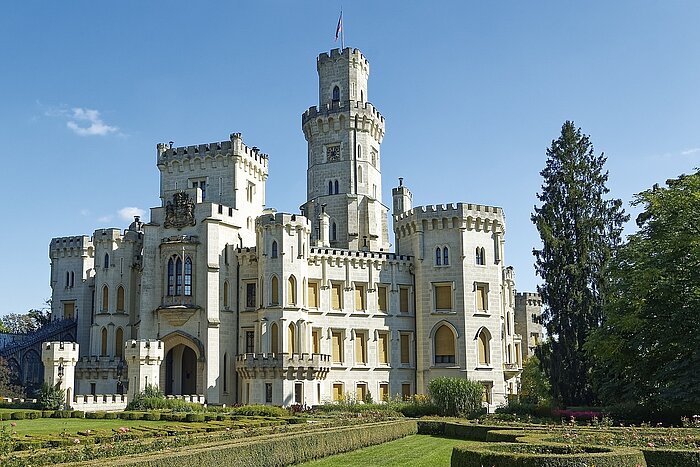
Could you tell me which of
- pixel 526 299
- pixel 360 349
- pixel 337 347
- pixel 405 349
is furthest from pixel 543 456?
pixel 526 299

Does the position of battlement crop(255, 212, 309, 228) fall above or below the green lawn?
above

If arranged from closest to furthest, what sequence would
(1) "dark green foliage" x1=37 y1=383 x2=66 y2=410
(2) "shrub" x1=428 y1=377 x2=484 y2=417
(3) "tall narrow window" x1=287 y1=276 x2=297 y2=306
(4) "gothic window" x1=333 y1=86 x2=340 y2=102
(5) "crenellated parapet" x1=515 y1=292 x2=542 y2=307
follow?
(2) "shrub" x1=428 y1=377 x2=484 y2=417, (1) "dark green foliage" x1=37 y1=383 x2=66 y2=410, (3) "tall narrow window" x1=287 y1=276 x2=297 y2=306, (4) "gothic window" x1=333 y1=86 x2=340 y2=102, (5) "crenellated parapet" x1=515 y1=292 x2=542 y2=307

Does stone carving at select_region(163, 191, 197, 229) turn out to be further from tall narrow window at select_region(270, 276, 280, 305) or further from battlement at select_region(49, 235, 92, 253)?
battlement at select_region(49, 235, 92, 253)

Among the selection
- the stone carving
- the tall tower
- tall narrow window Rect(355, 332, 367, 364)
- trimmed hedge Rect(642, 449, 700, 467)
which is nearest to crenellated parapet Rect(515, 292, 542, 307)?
the tall tower

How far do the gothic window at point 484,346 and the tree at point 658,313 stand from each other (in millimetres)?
17920

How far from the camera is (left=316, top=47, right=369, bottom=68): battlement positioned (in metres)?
65.4

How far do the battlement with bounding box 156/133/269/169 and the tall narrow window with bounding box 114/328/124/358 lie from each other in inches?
506

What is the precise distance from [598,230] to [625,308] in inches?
397

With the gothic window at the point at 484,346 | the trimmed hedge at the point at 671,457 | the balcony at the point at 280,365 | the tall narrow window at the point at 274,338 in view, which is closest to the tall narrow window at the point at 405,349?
the gothic window at the point at 484,346

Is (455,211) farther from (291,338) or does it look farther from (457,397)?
(457,397)

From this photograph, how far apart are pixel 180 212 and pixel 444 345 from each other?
67.2 feet

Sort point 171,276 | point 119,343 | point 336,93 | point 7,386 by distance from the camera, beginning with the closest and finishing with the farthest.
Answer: point 171,276, point 7,386, point 119,343, point 336,93

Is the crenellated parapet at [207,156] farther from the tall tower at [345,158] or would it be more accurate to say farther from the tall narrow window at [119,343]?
the tall narrow window at [119,343]

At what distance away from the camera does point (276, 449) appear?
72.6ft
